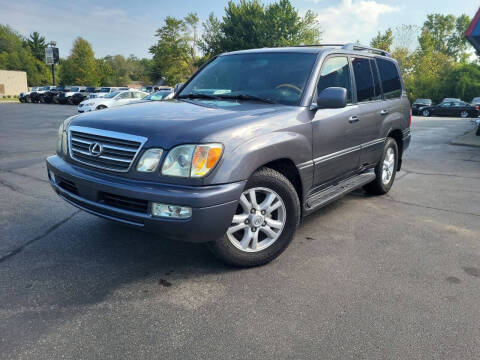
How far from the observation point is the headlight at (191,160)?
8.38 feet

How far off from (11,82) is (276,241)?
76415mm

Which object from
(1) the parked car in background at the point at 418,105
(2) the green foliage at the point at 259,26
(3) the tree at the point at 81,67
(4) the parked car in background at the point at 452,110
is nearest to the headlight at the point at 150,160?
(4) the parked car in background at the point at 452,110

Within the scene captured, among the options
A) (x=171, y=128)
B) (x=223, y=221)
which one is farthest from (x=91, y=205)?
(x=223, y=221)

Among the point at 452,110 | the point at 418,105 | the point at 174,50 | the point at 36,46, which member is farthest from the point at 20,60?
the point at 452,110

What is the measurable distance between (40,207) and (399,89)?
16.7 ft

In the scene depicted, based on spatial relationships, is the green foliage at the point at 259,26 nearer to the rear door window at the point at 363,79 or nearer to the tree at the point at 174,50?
the tree at the point at 174,50

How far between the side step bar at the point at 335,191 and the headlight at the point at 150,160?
4.95 feet

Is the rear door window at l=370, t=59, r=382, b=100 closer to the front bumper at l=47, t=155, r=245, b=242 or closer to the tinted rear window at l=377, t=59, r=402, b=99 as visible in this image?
the tinted rear window at l=377, t=59, r=402, b=99

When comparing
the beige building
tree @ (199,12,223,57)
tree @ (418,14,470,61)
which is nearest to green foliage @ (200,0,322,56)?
tree @ (199,12,223,57)

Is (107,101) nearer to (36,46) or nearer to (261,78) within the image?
(261,78)

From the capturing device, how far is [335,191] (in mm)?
3938

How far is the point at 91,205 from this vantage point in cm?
288

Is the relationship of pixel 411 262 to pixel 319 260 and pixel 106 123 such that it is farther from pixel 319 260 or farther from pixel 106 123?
pixel 106 123

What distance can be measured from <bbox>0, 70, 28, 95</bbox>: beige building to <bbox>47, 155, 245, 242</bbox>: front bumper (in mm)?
74272
